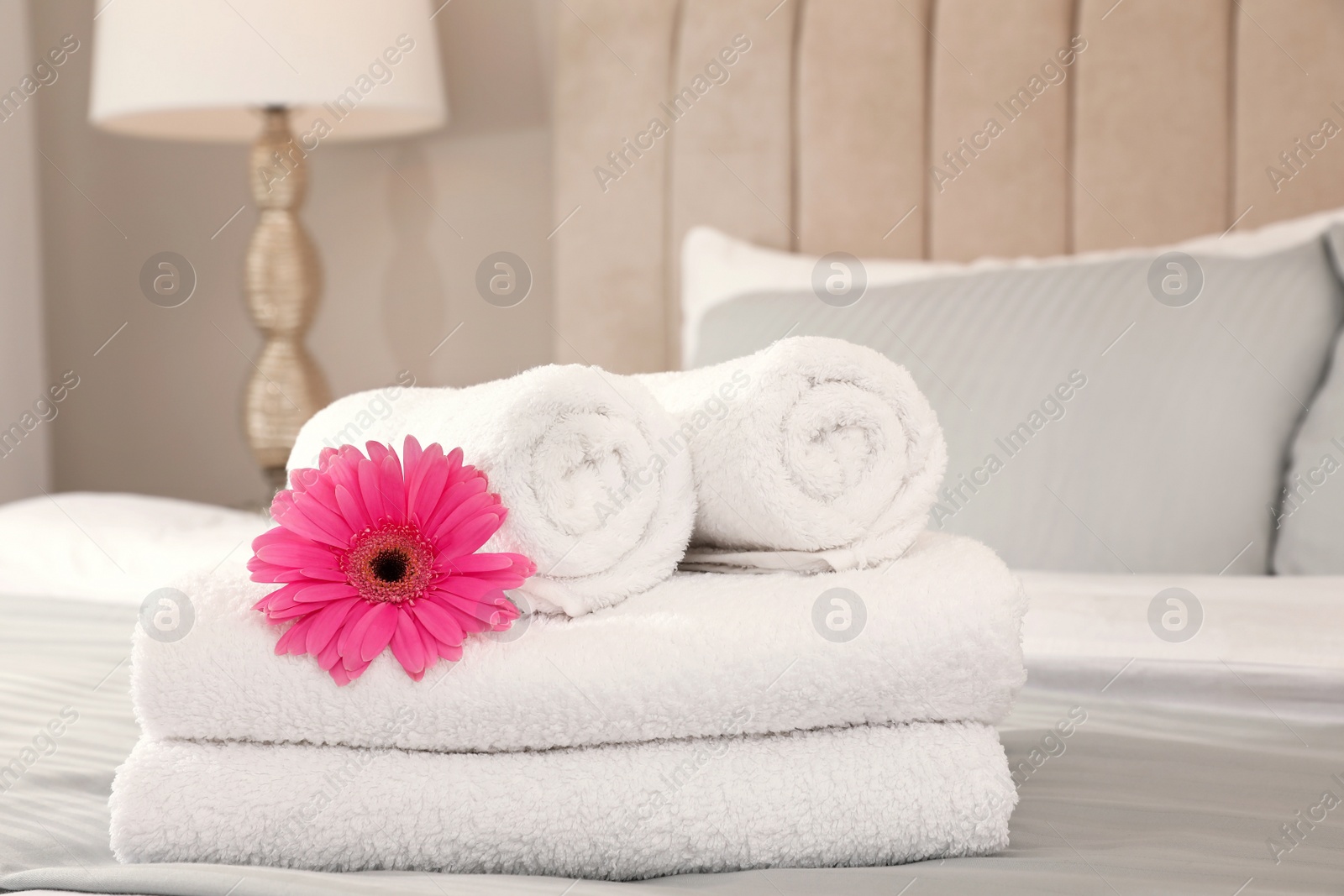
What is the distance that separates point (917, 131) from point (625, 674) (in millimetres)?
1275

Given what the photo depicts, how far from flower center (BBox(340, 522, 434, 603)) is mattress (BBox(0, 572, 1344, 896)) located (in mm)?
132

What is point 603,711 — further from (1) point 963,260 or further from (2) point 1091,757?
(1) point 963,260

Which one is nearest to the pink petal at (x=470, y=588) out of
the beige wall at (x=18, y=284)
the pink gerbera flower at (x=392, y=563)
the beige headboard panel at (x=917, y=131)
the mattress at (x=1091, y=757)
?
the pink gerbera flower at (x=392, y=563)

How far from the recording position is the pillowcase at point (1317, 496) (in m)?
1.06

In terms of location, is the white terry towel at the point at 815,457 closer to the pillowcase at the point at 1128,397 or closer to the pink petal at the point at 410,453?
the pink petal at the point at 410,453

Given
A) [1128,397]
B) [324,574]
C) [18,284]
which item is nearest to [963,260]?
[1128,397]

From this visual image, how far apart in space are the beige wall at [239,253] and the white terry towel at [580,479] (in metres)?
1.37

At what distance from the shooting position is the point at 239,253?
2113 mm

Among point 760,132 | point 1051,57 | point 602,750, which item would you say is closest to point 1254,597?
point 602,750

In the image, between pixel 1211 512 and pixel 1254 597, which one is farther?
pixel 1211 512

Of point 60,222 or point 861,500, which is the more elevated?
point 60,222

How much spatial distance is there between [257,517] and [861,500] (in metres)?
1.15

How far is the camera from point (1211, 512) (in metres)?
1.09

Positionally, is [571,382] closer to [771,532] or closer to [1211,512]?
[771,532]
